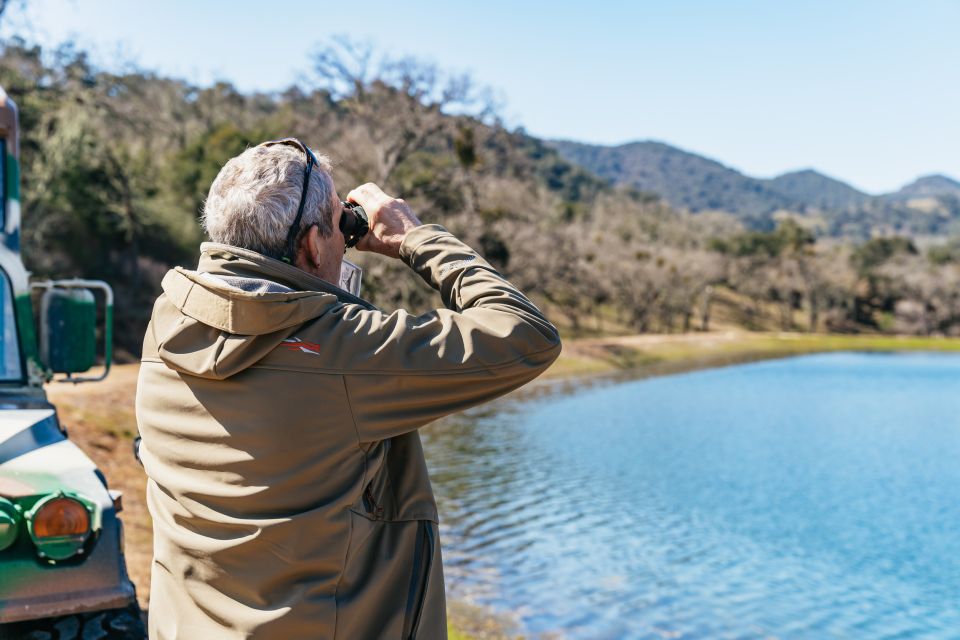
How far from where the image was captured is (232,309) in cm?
183

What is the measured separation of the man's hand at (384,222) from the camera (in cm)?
224

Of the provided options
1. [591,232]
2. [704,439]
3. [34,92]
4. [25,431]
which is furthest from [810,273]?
[25,431]

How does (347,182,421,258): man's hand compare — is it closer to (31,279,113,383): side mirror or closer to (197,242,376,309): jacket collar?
(197,242,376,309): jacket collar

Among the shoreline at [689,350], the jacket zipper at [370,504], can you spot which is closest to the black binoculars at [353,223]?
the jacket zipper at [370,504]

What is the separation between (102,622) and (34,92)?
23.2 m

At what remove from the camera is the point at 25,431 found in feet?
12.6

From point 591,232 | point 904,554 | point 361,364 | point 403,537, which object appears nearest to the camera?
point 361,364

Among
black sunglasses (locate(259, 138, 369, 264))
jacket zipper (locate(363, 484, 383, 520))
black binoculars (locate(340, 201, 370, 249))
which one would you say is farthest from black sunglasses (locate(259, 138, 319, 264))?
jacket zipper (locate(363, 484, 383, 520))

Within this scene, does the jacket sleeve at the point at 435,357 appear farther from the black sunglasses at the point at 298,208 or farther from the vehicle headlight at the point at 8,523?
the vehicle headlight at the point at 8,523

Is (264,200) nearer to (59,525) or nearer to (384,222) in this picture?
(384,222)

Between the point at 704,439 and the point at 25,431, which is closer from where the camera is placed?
the point at 25,431

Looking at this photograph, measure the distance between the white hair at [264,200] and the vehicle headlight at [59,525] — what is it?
195 centimetres

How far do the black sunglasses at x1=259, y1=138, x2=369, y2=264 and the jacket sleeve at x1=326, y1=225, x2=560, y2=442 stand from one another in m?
0.24

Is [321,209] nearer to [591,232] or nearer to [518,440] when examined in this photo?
[518,440]
